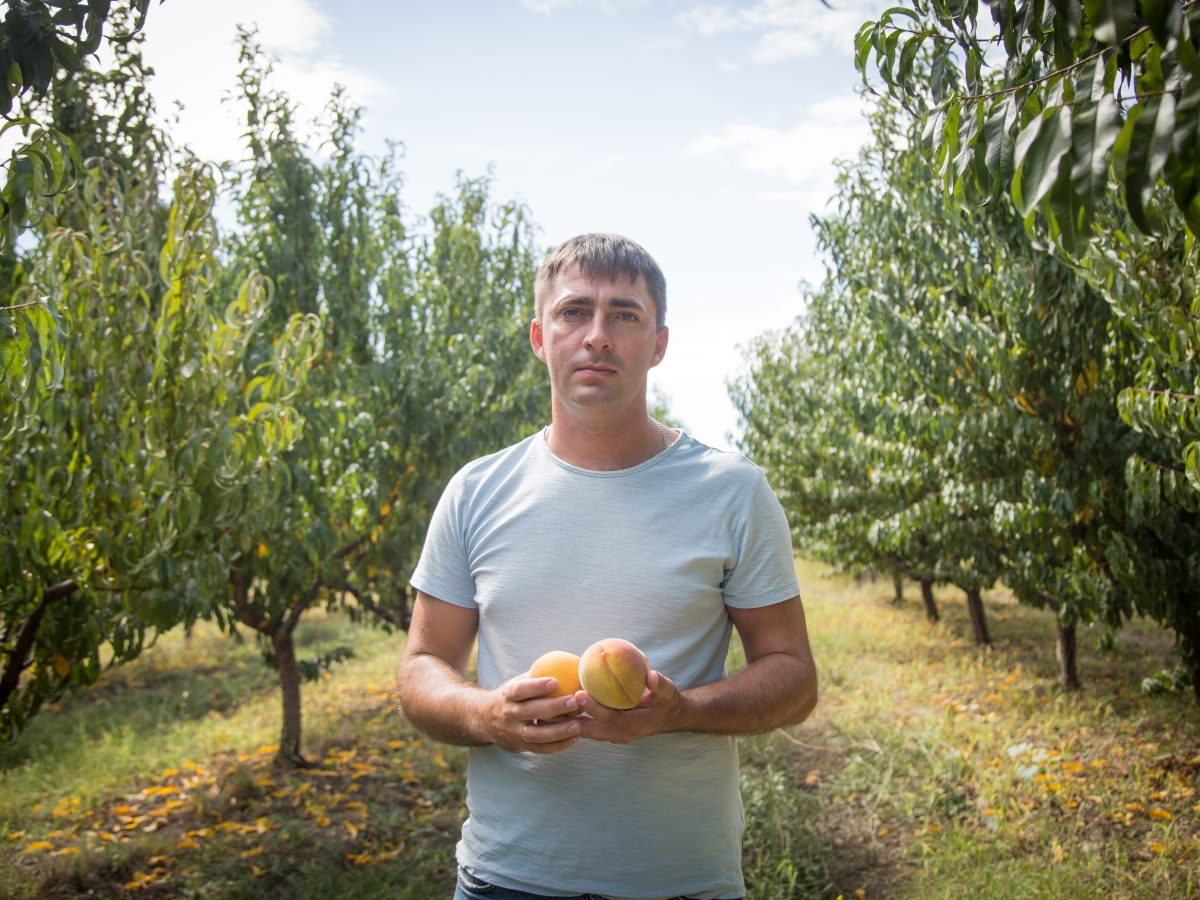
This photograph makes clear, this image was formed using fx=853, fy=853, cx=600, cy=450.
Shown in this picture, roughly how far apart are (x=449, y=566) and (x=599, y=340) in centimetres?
68

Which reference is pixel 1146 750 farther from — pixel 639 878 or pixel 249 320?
pixel 249 320

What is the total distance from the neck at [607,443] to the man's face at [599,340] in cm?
6

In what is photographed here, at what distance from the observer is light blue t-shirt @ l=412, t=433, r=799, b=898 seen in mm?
1881

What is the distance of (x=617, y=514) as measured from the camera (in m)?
2.04

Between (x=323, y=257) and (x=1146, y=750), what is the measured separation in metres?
8.63

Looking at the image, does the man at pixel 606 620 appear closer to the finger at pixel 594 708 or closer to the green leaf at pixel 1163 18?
the finger at pixel 594 708

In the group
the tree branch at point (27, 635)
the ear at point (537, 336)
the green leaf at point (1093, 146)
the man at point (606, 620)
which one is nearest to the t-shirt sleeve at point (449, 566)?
the man at point (606, 620)

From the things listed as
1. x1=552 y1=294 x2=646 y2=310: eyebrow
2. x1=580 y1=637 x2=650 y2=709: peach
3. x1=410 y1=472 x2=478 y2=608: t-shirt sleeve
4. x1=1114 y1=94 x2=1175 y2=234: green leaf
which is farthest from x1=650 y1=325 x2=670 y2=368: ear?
x1=1114 y1=94 x2=1175 y2=234: green leaf

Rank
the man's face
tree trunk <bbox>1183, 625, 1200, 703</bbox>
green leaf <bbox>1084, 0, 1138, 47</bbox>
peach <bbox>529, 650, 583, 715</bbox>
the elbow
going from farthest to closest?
tree trunk <bbox>1183, 625, 1200, 703</bbox>, the man's face, the elbow, peach <bbox>529, 650, 583, 715</bbox>, green leaf <bbox>1084, 0, 1138, 47</bbox>

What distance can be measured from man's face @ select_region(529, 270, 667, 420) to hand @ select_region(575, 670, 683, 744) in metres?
0.70

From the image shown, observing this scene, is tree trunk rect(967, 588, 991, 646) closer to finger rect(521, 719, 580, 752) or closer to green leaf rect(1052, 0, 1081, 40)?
finger rect(521, 719, 580, 752)

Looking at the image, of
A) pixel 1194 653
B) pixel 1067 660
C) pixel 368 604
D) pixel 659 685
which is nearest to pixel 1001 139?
pixel 659 685

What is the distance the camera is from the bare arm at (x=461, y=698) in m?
1.69

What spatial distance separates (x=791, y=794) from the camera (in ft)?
21.3
